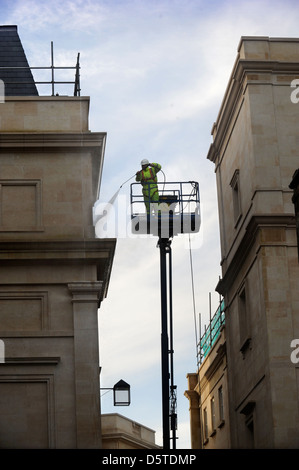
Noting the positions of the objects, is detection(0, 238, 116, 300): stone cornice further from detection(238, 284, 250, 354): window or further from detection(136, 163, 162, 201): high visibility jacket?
detection(238, 284, 250, 354): window

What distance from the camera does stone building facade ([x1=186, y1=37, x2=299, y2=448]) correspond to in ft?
111

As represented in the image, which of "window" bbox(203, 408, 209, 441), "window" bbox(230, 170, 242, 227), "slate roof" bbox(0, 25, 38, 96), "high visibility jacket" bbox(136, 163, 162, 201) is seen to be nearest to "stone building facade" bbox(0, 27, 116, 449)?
"slate roof" bbox(0, 25, 38, 96)

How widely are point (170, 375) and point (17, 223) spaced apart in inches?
339

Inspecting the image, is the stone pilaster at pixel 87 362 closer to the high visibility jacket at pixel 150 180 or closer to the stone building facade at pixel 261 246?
the stone building facade at pixel 261 246

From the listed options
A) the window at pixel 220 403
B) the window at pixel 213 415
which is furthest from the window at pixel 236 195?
the window at pixel 213 415

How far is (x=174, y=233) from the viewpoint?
39188 mm

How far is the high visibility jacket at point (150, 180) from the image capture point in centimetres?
3856

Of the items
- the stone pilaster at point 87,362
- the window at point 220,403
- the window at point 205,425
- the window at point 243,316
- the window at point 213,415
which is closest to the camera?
the stone pilaster at point 87,362

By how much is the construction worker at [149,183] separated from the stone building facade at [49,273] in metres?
3.32

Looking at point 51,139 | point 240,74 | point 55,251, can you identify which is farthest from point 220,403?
point 51,139

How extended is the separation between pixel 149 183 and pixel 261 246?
5.46 metres

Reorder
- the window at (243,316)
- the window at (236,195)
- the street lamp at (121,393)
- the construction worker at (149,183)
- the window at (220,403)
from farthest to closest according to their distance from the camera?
the window at (220,403)
the window at (236,195)
the construction worker at (149,183)
the window at (243,316)
the street lamp at (121,393)

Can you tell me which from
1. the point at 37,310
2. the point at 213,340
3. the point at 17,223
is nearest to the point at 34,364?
the point at 37,310

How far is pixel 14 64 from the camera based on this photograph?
124ft
